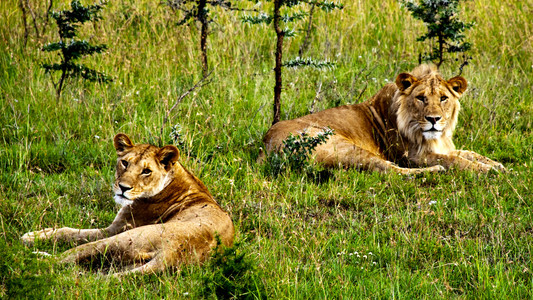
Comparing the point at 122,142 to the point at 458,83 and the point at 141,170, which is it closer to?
the point at 141,170

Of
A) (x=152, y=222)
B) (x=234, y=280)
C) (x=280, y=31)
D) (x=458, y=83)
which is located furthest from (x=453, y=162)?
(x=234, y=280)

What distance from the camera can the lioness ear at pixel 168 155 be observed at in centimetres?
508

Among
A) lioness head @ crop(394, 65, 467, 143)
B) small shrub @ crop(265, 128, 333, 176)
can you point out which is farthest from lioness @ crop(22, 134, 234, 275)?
lioness head @ crop(394, 65, 467, 143)

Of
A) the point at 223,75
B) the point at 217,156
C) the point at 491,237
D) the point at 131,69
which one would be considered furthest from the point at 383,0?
the point at 491,237

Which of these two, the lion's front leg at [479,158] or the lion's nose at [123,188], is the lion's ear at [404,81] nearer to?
the lion's front leg at [479,158]

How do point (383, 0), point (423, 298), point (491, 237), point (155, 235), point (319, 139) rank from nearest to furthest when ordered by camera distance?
1. point (423, 298)
2. point (155, 235)
3. point (491, 237)
4. point (319, 139)
5. point (383, 0)

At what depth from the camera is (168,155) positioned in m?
5.14

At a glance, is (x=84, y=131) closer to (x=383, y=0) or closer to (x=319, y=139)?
(x=319, y=139)

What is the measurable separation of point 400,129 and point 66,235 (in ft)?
13.2

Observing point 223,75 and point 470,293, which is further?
point 223,75

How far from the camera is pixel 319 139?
6.49m

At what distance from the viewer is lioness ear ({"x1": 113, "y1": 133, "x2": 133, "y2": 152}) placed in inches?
205

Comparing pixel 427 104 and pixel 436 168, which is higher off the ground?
pixel 427 104

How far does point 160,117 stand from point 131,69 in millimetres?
1578
